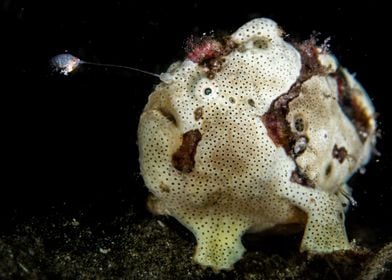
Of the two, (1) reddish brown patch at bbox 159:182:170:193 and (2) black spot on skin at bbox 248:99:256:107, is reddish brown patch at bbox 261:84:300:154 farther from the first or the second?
(1) reddish brown patch at bbox 159:182:170:193

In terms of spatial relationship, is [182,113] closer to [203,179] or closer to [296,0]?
[203,179]

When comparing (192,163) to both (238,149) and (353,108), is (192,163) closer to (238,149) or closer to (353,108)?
(238,149)

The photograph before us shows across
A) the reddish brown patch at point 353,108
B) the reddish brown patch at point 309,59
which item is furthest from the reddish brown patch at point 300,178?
the reddish brown patch at point 353,108

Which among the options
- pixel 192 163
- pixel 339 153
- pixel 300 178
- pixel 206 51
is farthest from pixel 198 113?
pixel 339 153

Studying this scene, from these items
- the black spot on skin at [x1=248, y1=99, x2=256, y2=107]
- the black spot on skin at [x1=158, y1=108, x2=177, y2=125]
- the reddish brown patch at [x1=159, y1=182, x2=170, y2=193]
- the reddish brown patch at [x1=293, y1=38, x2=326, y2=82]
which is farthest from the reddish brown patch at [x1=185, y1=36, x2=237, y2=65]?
the reddish brown patch at [x1=159, y1=182, x2=170, y2=193]

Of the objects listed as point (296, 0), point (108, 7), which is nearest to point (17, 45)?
point (108, 7)

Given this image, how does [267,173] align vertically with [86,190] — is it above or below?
above
